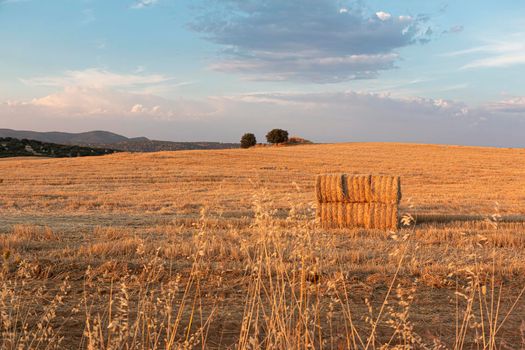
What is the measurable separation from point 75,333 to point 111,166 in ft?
125

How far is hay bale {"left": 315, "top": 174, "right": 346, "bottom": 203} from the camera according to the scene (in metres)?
14.8

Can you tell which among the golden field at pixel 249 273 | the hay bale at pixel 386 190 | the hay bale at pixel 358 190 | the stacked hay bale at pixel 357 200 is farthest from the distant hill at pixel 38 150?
the hay bale at pixel 386 190

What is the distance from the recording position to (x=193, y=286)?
7.96 metres

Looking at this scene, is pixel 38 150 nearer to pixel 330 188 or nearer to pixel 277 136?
pixel 277 136

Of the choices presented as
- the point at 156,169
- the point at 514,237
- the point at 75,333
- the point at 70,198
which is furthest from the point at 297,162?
the point at 75,333

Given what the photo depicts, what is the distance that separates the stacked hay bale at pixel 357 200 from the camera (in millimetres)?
14641

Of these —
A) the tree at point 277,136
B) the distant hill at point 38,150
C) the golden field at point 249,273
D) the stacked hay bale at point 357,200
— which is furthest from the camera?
the tree at point 277,136

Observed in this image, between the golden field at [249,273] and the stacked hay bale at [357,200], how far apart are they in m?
0.99

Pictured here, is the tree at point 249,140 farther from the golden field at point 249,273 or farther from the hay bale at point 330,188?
the hay bale at point 330,188

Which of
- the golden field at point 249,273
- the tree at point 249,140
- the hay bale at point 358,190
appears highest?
the tree at point 249,140

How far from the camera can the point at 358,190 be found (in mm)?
14883

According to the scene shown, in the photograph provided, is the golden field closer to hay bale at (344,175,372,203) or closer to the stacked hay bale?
the stacked hay bale

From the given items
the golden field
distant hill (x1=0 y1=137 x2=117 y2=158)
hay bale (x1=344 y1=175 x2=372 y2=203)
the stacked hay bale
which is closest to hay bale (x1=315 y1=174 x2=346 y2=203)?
the stacked hay bale

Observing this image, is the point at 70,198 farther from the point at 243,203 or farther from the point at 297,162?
the point at 297,162
